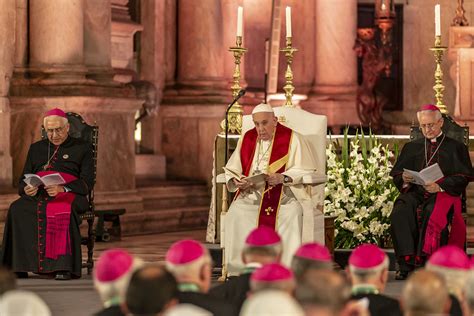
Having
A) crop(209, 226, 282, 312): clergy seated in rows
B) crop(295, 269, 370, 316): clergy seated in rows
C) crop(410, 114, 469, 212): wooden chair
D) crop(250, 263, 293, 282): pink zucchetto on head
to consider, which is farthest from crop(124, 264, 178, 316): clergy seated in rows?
crop(410, 114, 469, 212): wooden chair

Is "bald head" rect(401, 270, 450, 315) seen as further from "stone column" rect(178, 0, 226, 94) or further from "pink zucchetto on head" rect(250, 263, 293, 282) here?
"stone column" rect(178, 0, 226, 94)

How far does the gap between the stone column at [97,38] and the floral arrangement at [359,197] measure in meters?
4.30

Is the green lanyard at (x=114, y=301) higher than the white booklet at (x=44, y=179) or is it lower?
lower

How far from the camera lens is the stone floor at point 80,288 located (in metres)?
11.4

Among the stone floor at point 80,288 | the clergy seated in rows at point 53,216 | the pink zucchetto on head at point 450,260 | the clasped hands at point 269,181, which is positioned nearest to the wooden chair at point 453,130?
the stone floor at point 80,288

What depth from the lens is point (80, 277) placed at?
44.3 ft

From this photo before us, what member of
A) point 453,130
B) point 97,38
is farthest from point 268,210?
point 97,38

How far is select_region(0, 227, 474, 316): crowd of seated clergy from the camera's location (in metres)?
5.47

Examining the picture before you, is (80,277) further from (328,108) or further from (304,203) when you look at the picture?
(328,108)

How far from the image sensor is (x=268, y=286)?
624cm

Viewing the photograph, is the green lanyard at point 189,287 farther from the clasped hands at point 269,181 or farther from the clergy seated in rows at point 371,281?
the clasped hands at point 269,181

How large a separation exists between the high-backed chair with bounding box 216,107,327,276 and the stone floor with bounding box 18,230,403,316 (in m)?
0.77

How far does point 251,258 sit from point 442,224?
5688 mm

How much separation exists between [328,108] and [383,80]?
2.88 m
